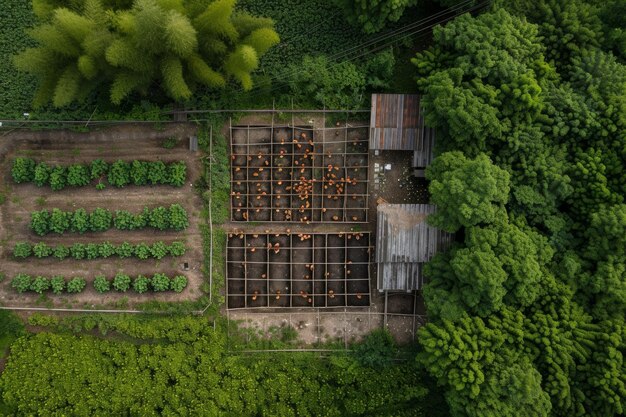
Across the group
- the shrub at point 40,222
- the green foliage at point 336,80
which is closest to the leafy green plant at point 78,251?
the shrub at point 40,222

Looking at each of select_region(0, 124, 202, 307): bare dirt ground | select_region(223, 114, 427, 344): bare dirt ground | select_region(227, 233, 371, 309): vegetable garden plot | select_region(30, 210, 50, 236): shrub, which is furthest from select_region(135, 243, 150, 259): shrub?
select_region(30, 210, 50, 236): shrub

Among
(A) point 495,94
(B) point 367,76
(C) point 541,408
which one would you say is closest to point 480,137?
(A) point 495,94

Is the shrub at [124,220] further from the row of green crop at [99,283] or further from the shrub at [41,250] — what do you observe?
the shrub at [41,250]

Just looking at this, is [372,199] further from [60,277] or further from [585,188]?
[60,277]

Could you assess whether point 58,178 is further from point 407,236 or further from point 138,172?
point 407,236

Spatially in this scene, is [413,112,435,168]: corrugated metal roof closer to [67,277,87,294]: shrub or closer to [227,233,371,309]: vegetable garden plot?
[227,233,371,309]: vegetable garden plot

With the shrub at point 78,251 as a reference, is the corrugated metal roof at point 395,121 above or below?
above
